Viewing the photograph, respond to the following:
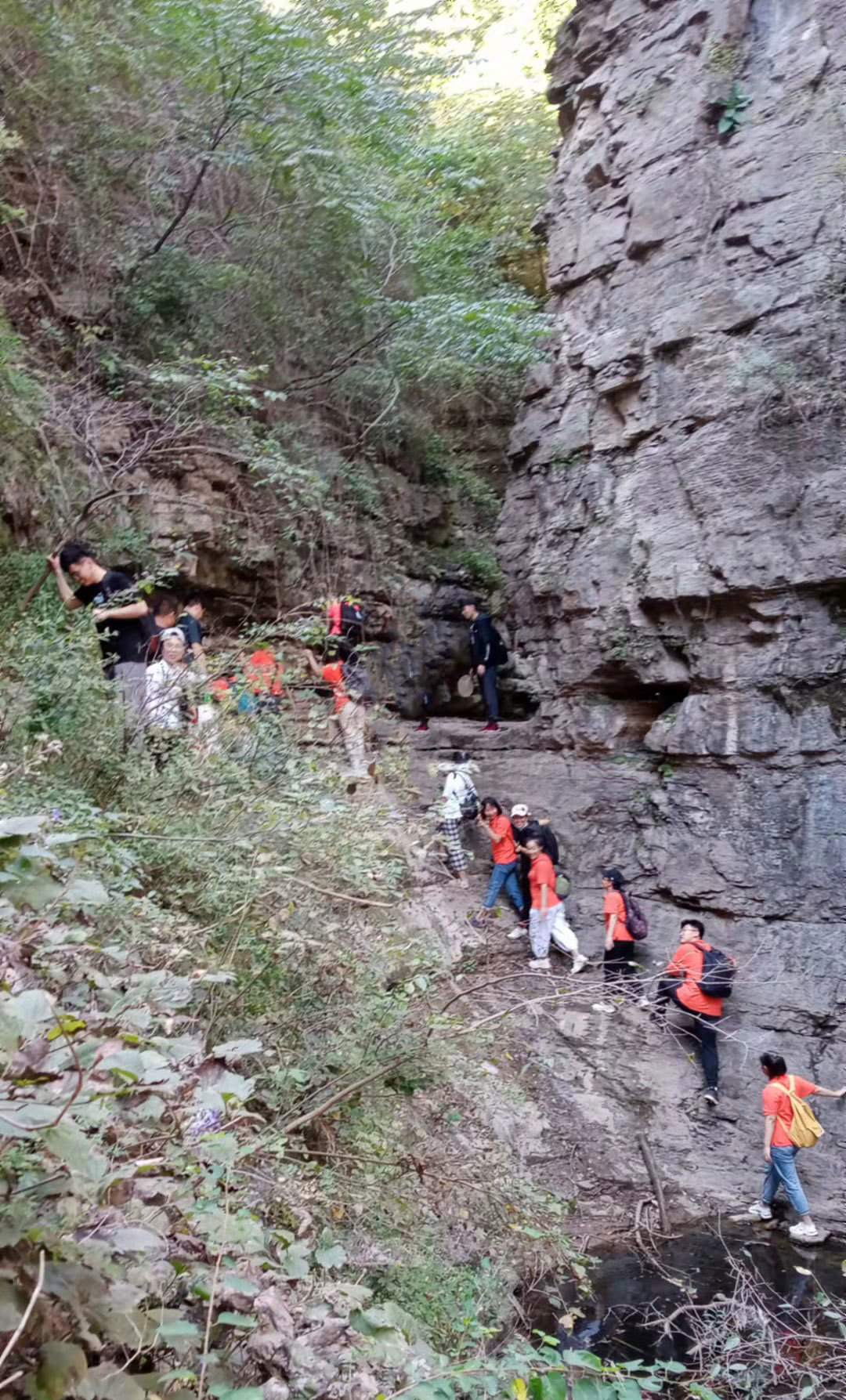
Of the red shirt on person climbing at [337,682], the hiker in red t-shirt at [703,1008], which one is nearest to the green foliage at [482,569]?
the red shirt on person climbing at [337,682]

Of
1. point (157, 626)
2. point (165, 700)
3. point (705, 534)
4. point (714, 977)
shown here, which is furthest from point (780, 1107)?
point (157, 626)

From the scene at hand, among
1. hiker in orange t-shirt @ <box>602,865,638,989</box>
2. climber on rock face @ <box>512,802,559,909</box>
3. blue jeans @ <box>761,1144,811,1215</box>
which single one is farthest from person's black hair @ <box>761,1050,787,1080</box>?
climber on rock face @ <box>512,802,559,909</box>

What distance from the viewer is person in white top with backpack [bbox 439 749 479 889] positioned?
31.0 ft

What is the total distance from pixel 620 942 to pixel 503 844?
5.58ft

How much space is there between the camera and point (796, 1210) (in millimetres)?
6750

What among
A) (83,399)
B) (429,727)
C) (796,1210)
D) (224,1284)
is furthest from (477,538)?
(224,1284)

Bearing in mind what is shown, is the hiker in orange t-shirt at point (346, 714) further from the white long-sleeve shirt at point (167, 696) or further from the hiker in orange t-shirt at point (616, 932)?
the hiker in orange t-shirt at point (616, 932)

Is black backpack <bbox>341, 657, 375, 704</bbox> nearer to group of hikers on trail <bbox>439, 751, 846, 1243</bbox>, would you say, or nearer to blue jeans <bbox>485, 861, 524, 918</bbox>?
group of hikers on trail <bbox>439, 751, 846, 1243</bbox>

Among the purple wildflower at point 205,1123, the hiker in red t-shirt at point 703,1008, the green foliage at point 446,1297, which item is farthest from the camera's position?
the hiker in red t-shirt at point 703,1008

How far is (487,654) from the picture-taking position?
12453 mm

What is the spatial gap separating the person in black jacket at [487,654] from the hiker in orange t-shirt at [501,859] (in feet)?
8.99

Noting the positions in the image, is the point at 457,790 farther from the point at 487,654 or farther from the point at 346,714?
the point at 487,654

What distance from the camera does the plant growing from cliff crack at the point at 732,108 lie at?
10.2 metres

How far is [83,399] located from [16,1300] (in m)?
8.97
